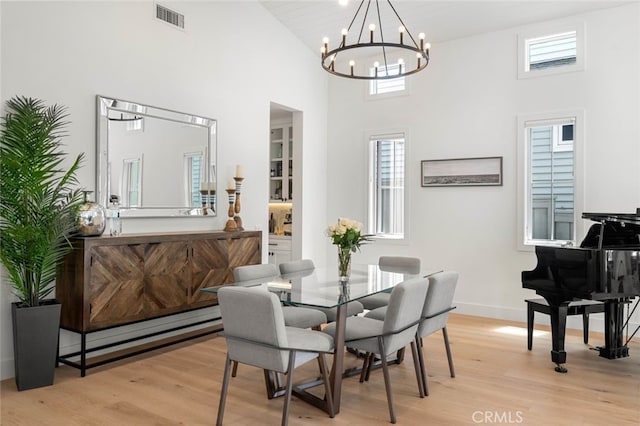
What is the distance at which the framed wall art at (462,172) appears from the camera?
5.88 meters

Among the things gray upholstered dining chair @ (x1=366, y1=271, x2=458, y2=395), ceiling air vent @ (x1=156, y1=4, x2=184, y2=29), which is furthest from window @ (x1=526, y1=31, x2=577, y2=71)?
ceiling air vent @ (x1=156, y1=4, x2=184, y2=29)

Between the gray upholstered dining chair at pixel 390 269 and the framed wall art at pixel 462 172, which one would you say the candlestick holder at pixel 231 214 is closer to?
the gray upholstered dining chair at pixel 390 269

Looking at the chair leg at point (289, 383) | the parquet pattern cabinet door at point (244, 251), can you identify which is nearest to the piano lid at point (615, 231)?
the chair leg at point (289, 383)

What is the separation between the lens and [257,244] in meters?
5.36

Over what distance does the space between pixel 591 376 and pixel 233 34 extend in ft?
16.3

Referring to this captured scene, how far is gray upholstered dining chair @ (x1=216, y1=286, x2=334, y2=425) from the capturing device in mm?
2594

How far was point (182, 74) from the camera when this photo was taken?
4988mm

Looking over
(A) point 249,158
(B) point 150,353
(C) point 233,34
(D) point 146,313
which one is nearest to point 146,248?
(D) point 146,313

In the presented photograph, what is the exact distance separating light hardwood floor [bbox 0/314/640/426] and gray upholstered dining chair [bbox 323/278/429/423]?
364mm

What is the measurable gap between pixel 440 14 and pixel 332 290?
13.0 ft

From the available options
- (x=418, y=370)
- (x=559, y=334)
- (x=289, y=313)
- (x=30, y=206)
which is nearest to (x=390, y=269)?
(x=289, y=313)

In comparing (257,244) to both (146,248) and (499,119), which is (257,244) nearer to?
(146,248)

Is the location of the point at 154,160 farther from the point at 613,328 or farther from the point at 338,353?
the point at 613,328

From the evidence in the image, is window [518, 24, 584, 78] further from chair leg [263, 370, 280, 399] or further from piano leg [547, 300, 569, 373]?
chair leg [263, 370, 280, 399]
